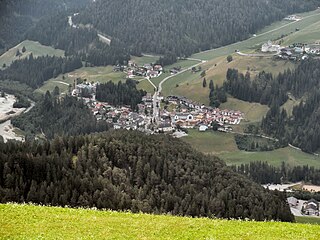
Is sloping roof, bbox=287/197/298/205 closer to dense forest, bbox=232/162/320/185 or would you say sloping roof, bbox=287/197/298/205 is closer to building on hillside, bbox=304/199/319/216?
building on hillside, bbox=304/199/319/216

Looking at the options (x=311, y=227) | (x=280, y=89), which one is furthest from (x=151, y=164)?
(x=280, y=89)

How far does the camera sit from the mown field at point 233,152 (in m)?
140

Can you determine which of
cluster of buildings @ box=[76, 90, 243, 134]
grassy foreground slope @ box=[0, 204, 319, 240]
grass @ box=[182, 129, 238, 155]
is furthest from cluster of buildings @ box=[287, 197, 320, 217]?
grassy foreground slope @ box=[0, 204, 319, 240]

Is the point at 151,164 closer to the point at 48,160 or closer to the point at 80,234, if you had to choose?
the point at 48,160

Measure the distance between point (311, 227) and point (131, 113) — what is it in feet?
486

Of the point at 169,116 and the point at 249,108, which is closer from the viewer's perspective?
the point at 169,116

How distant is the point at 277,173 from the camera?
12631 centimetres

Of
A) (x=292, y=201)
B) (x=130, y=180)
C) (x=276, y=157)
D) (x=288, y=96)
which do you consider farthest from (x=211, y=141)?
(x=130, y=180)

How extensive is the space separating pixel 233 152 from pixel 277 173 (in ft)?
76.2

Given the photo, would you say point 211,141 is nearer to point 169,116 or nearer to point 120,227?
point 169,116

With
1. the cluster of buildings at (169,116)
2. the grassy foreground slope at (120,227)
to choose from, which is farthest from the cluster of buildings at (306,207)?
the grassy foreground slope at (120,227)

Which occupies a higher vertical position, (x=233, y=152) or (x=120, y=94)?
(x=120, y=94)

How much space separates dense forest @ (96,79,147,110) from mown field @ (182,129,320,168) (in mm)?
33044

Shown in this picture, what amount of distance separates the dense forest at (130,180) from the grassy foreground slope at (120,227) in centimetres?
3077
